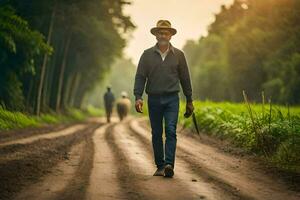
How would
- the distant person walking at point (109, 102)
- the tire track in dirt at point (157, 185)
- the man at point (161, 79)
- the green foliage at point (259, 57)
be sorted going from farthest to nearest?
the green foliage at point (259, 57) → the distant person walking at point (109, 102) → the man at point (161, 79) → the tire track in dirt at point (157, 185)

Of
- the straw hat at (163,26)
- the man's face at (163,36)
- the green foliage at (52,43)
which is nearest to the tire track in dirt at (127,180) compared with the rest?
the man's face at (163,36)

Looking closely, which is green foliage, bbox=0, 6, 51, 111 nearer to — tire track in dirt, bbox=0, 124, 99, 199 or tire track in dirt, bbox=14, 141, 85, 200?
tire track in dirt, bbox=0, 124, 99, 199

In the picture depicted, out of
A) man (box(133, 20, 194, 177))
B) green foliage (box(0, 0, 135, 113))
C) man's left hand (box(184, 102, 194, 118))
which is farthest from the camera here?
green foliage (box(0, 0, 135, 113))

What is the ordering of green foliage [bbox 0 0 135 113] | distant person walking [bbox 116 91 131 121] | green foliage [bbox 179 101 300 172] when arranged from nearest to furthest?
green foliage [bbox 179 101 300 172] < green foliage [bbox 0 0 135 113] < distant person walking [bbox 116 91 131 121]

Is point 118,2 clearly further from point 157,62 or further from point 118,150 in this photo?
point 157,62

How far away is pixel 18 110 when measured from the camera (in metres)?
23.7

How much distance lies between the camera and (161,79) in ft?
28.2

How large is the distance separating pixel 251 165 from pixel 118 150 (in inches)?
137

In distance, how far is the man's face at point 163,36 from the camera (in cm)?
855

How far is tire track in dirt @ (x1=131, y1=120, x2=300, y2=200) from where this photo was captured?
7.23 metres

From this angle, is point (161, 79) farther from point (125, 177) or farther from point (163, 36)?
point (125, 177)

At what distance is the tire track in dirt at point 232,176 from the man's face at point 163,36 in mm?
2203

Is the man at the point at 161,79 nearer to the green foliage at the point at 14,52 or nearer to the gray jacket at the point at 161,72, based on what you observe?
the gray jacket at the point at 161,72

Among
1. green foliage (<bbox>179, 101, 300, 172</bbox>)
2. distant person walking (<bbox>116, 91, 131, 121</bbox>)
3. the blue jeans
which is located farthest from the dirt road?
distant person walking (<bbox>116, 91, 131, 121</bbox>)
